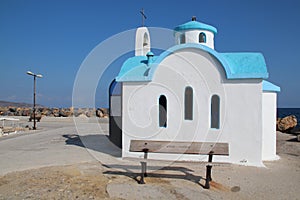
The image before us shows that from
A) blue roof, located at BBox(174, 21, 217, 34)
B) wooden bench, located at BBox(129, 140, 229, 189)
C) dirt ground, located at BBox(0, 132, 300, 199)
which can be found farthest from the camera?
blue roof, located at BBox(174, 21, 217, 34)

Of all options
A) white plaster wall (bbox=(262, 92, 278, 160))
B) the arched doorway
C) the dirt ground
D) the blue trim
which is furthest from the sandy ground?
the arched doorway

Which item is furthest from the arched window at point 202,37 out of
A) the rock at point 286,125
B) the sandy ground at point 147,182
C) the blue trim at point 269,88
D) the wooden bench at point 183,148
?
the rock at point 286,125

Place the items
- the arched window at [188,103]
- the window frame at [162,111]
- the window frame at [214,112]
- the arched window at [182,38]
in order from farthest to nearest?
1. the arched window at [182,38]
2. the window frame at [162,111]
3. the window frame at [214,112]
4. the arched window at [188,103]

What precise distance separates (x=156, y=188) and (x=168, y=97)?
12.7 ft

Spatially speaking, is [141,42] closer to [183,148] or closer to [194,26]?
[194,26]

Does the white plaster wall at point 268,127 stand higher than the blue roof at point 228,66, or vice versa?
the blue roof at point 228,66

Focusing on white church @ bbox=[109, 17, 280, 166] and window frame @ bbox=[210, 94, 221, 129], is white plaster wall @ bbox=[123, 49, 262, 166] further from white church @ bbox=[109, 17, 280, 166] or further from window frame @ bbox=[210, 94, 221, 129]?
window frame @ bbox=[210, 94, 221, 129]

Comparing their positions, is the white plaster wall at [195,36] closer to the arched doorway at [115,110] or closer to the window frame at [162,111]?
the window frame at [162,111]

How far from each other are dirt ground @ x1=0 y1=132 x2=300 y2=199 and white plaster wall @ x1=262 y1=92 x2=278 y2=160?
1.44 meters

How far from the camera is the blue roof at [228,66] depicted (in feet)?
28.4

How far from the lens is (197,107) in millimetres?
9047

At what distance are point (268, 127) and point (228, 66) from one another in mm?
3193

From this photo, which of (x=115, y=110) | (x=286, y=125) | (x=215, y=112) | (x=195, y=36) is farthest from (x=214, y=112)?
(x=286, y=125)

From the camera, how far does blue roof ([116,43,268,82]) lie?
866cm
